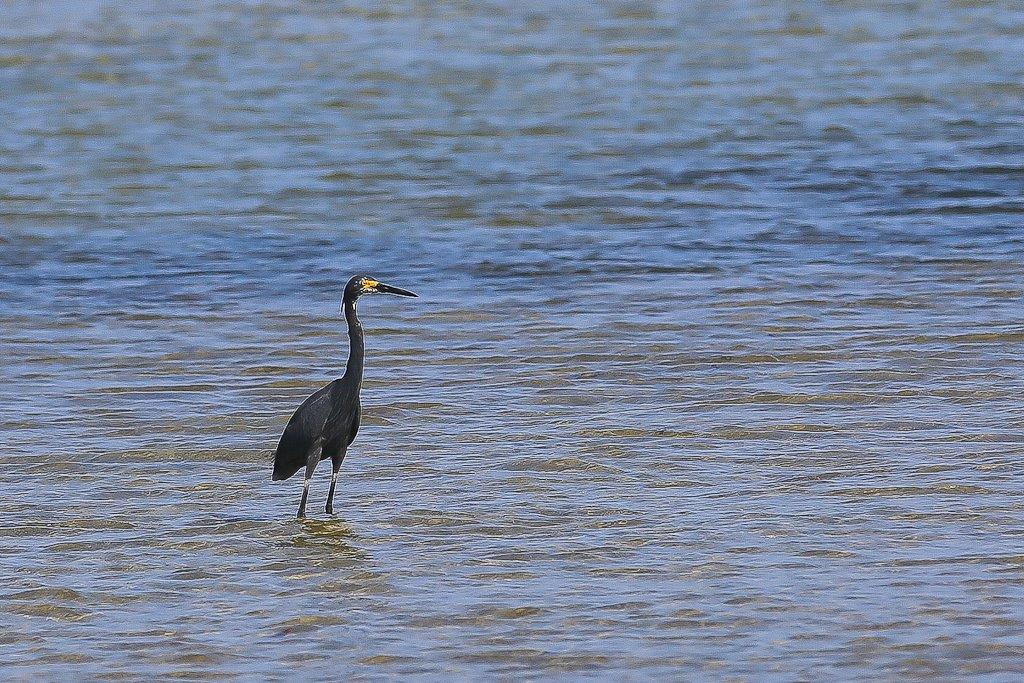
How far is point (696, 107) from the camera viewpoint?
20484mm

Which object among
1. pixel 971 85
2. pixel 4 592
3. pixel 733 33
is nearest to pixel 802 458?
pixel 4 592

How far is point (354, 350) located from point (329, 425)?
37 centimetres

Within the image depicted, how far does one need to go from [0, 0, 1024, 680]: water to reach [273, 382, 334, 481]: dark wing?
11.3 inches

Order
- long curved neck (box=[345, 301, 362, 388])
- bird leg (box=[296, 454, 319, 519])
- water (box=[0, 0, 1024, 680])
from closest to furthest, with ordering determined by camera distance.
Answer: water (box=[0, 0, 1024, 680])
bird leg (box=[296, 454, 319, 519])
long curved neck (box=[345, 301, 362, 388])

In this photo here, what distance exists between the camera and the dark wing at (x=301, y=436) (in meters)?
8.23

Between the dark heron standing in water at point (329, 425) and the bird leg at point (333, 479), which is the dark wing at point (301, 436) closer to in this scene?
the dark heron standing in water at point (329, 425)

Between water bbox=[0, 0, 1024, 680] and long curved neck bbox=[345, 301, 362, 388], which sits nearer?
water bbox=[0, 0, 1024, 680]

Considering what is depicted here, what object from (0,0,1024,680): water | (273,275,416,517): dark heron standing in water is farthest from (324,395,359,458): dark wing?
(0,0,1024,680): water

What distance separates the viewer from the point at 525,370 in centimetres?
1071

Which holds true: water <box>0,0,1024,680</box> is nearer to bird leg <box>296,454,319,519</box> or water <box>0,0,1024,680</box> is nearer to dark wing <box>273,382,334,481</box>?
bird leg <box>296,454,319,519</box>

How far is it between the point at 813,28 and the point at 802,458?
18.1 metres

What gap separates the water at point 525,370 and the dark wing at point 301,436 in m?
0.29

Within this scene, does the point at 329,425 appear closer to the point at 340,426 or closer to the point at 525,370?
the point at 340,426

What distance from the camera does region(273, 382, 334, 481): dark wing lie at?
8.23 meters
